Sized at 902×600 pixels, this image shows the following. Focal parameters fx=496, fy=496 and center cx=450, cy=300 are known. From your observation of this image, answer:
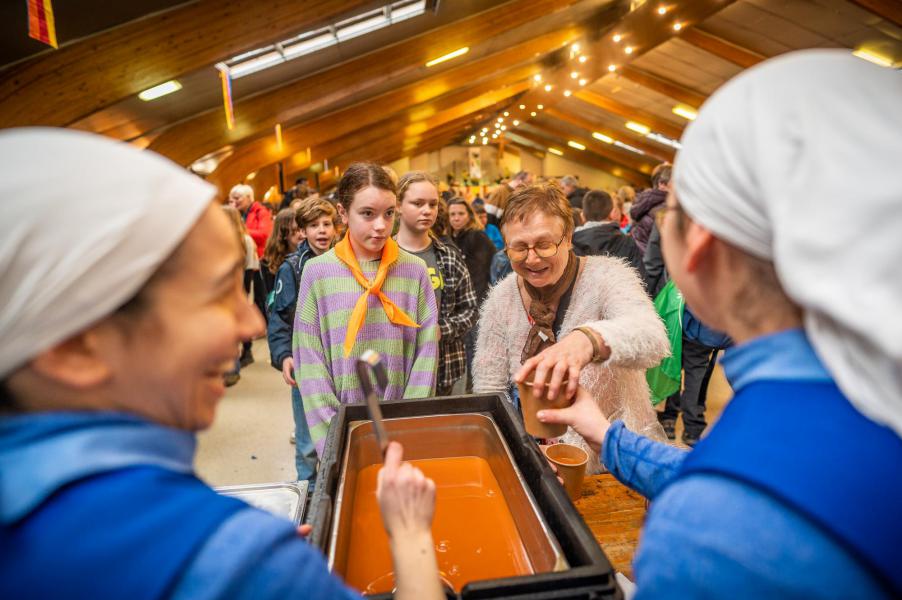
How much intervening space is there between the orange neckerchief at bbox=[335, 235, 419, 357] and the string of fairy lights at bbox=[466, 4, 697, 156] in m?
4.94

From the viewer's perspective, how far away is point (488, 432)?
1.33m

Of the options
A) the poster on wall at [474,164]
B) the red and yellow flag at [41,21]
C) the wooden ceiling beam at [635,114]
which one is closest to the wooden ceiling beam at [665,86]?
the wooden ceiling beam at [635,114]

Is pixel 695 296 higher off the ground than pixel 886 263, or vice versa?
pixel 886 263

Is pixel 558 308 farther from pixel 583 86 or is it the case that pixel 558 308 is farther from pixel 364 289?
pixel 583 86

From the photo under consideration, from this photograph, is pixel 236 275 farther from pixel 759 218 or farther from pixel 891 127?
pixel 891 127

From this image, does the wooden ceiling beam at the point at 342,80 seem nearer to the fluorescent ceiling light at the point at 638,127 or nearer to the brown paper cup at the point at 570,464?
the brown paper cup at the point at 570,464

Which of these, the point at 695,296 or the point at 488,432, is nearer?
the point at 695,296

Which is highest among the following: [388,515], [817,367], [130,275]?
[130,275]

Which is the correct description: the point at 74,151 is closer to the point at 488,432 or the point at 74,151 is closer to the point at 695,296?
the point at 695,296

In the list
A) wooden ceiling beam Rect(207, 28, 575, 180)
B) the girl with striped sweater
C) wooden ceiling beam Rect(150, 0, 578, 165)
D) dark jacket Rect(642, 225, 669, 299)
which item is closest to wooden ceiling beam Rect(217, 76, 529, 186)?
wooden ceiling beam Rect(207, 28, 575, 180)

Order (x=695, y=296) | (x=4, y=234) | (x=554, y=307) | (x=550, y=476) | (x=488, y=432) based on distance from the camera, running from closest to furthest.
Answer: (x=4, y=234) → (x=695, y=296) → (x=550, y=476) → (x=488, y=432) → (x=554, y=307)

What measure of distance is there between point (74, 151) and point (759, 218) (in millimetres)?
726

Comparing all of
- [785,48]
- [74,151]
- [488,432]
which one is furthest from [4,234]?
[785,48]

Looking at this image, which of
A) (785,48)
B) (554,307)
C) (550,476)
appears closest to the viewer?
(550,476)
